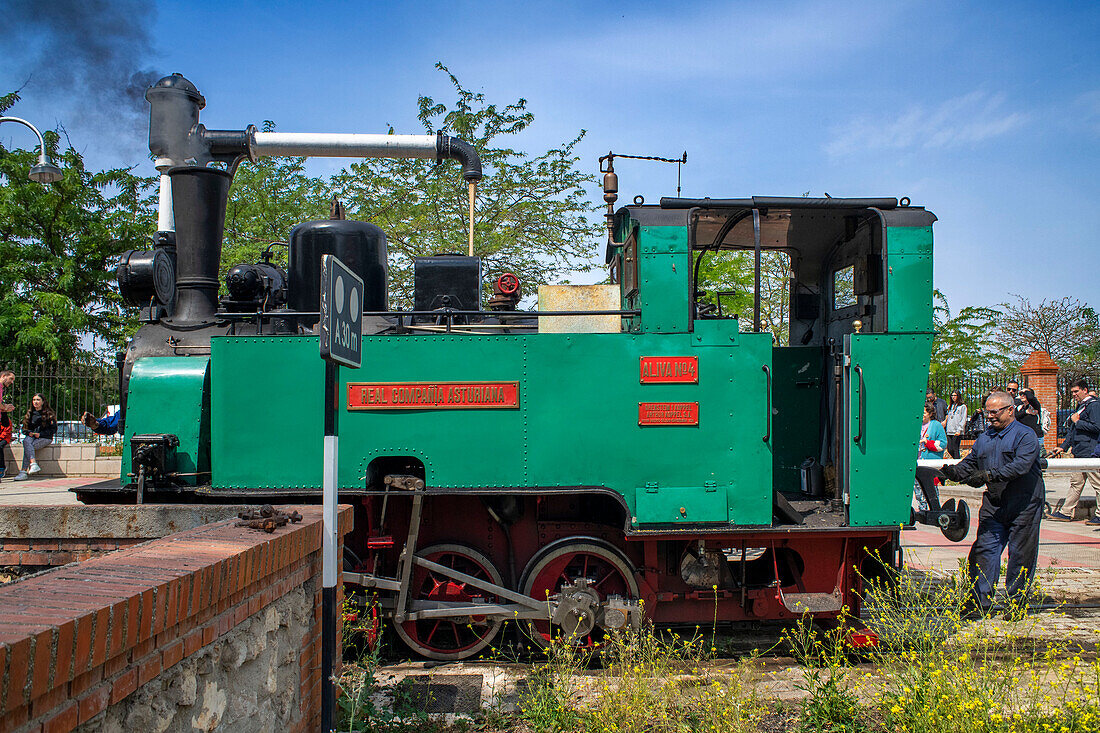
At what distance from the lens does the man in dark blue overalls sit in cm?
615

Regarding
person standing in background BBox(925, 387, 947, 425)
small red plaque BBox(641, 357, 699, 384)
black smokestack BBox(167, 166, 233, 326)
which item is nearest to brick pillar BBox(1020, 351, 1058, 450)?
person standing in background BBox(925, 387, 947, 425)

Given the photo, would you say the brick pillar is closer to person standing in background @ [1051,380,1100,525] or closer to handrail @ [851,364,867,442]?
person standing in background @ [1051,380,1100,525]

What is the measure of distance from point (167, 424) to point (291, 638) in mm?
3040

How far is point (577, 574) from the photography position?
18.5ft

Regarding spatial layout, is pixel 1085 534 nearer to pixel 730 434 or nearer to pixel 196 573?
pixel 730 434

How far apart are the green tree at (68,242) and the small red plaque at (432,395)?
15484mm

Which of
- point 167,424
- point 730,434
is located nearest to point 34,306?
point 167,424

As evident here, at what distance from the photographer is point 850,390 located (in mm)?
5332

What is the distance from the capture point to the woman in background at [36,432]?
14.9 m

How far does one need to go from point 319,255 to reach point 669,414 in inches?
127

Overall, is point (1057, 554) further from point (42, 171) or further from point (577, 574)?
point (42, 171)

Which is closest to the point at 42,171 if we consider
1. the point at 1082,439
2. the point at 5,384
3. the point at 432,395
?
the point at 5,384

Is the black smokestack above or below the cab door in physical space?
above

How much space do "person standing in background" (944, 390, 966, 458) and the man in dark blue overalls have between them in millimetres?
8744
